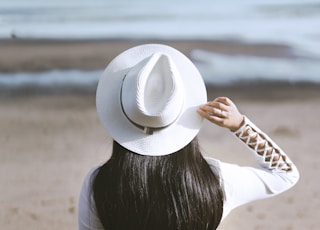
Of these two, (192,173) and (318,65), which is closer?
(192,173)

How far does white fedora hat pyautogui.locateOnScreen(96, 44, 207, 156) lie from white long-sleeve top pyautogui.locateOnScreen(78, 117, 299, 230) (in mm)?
78

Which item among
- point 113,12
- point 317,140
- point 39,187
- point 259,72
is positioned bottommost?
point 39,187

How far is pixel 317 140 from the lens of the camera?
93.6 inches

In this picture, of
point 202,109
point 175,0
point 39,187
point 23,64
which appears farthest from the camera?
point 23,64

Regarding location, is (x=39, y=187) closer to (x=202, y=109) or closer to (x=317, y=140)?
(x=317, y=140)

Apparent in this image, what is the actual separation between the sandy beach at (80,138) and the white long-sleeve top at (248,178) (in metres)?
1.12

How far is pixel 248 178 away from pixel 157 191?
5.7 inches

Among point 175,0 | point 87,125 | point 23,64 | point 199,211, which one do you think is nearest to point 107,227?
point 199,211

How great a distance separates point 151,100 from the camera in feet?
2.47

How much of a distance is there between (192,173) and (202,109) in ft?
0.30

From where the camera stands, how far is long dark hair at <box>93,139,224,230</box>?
76cm

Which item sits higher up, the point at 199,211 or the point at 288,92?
the point at 199,211

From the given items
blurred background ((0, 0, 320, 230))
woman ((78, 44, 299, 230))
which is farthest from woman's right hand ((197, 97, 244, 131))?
blurred background ((0, 0, 320, 230))

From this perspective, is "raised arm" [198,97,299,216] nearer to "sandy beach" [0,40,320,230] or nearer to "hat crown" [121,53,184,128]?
"hat crown" [121,53,184,128]
